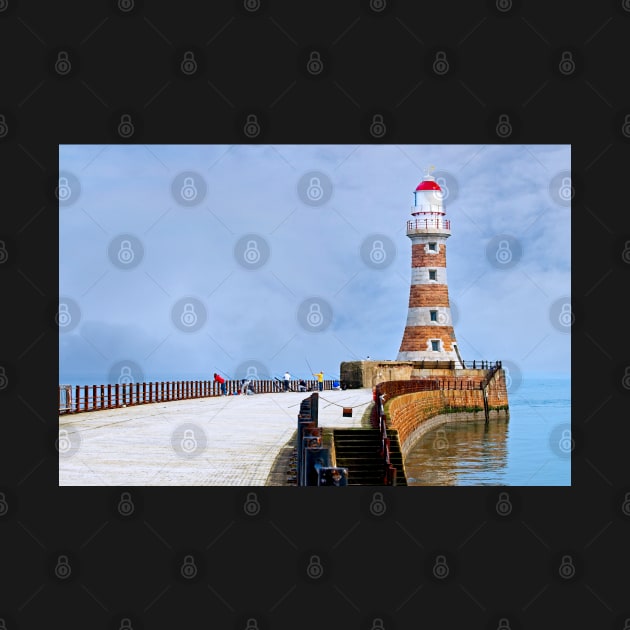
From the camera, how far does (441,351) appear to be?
6112 cm

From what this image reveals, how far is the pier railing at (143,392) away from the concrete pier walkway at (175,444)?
2.00 feet

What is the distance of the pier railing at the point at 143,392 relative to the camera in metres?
30.8

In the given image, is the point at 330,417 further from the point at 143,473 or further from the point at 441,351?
the point at 441,351

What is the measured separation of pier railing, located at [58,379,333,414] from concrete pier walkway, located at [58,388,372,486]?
24.0 inches

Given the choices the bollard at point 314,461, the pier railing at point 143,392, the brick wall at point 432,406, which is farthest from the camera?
the brick wall at point 432,406

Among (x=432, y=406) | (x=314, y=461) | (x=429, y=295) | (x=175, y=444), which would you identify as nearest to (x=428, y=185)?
(x=429, y=295)

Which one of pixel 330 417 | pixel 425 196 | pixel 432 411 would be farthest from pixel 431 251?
pixel 330 417

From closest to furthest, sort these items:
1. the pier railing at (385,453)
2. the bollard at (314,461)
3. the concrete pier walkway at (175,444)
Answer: the bollard at (314,461), the concrete pier walkway at (175,444), the pier railing at (385,453)

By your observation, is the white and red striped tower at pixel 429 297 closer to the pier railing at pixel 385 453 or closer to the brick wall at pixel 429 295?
the brick wall at pixel 429 295

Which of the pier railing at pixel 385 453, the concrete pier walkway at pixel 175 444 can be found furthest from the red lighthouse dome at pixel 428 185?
the pier railing at pixel 385 453

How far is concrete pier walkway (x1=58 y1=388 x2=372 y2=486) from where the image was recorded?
1761 cm

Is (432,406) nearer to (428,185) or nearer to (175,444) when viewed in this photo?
(428,185)
